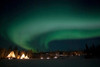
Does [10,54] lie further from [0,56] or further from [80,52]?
[80,52]

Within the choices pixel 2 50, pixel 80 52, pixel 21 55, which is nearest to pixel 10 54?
pixel 2 50

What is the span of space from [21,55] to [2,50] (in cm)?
1715

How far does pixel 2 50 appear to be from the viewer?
51375 millimetres

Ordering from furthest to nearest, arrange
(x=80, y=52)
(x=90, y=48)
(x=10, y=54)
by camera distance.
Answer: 1. (x=80, y=52)
2. (x=90, y=48)
3. (x=10, y=54)

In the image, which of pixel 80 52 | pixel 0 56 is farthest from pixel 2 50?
pixel 80 52

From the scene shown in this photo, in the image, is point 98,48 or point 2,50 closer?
point 2,50

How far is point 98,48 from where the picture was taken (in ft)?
210

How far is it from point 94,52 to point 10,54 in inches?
2076

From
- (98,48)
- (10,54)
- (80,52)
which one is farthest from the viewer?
(80,52)

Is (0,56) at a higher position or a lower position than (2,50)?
lower

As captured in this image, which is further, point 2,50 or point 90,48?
point 90,48

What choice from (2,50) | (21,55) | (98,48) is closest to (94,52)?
(98,48)

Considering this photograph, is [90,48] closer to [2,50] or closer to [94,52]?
[94,52]

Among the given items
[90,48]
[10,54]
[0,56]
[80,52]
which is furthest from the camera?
[80,52]
